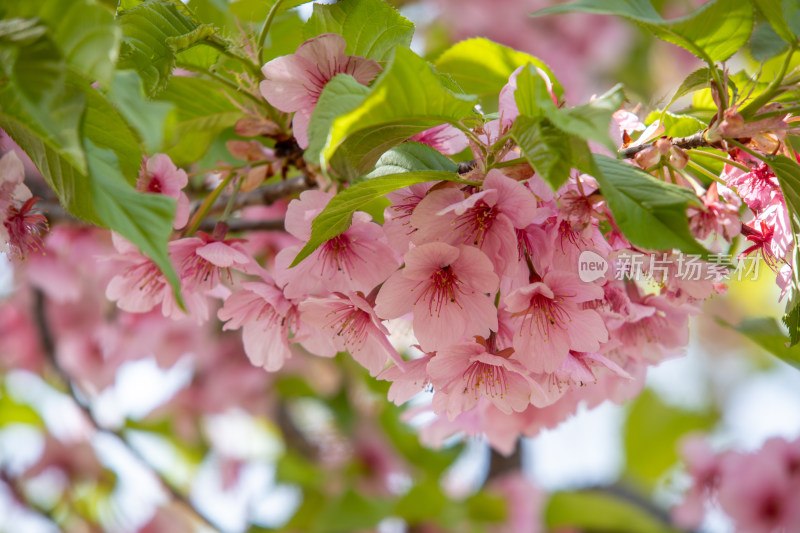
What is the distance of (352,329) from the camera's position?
71 centimetres

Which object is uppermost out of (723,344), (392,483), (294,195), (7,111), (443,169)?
(7,111)

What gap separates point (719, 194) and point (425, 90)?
0.32 metres

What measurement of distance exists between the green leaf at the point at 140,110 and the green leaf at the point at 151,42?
0.48 feet

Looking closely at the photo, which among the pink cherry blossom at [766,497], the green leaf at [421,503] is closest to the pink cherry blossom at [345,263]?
the pink cherry blossom at [766,497]

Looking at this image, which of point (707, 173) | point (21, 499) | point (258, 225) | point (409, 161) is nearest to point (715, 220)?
point (707, 173)

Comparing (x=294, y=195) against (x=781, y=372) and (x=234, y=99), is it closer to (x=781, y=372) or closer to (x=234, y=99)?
(x=234, y=99)

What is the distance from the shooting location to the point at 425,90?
0.52 metres

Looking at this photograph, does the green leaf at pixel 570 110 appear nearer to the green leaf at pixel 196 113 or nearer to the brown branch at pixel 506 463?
the green leaf at pixel 196 113

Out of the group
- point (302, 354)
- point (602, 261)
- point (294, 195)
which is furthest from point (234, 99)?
point (302, 354)

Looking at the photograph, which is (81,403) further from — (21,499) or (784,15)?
(784,15)

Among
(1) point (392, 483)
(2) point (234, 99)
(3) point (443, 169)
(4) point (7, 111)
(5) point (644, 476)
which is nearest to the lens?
(4) point (7, 111)

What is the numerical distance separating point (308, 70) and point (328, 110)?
19 cm

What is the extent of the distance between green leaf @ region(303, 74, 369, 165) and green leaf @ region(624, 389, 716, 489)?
259cm

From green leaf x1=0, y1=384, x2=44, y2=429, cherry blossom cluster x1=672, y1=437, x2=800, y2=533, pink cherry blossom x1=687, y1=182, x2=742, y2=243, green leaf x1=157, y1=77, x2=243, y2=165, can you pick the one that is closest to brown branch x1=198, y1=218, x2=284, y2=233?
green leaf x1=157, y1=77, x2=243, y2=165
